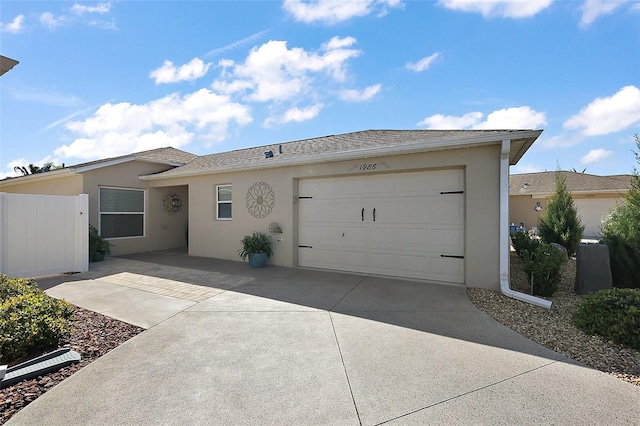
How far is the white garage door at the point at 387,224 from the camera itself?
6.36 metres

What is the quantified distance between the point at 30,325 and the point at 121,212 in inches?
342

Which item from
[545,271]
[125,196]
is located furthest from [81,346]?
[125,196]

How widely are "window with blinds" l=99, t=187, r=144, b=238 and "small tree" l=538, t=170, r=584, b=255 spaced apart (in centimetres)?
1582

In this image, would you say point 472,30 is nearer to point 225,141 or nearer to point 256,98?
point 256,98

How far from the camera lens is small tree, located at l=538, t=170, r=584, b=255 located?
11484 millimetres

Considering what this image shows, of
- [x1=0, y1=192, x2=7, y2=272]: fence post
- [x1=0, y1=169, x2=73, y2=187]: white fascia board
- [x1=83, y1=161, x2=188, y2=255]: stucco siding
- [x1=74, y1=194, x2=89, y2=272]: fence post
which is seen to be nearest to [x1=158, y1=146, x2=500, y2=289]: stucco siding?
[x1=83, y1=161, x2=188, y2=255]: stucco siding

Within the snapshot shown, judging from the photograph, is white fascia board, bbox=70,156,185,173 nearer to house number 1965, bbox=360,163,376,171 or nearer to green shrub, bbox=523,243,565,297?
house number 1965, bbox=360,163,376,171

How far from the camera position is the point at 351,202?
7480 mm

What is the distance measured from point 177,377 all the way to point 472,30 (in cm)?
852

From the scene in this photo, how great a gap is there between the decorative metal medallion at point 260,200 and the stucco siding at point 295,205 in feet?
0.45

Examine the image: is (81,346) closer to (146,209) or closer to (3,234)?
(3,234)

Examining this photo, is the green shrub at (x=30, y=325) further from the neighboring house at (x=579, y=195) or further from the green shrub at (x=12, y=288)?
the neighboring house at (x=579, y=195)

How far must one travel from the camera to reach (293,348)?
334cm

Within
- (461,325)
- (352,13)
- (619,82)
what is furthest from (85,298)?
(619,82)
